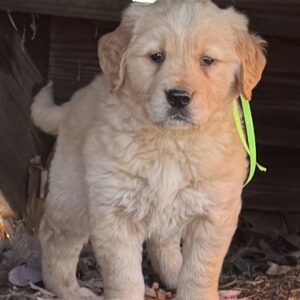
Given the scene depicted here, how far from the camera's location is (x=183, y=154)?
4.96 meters

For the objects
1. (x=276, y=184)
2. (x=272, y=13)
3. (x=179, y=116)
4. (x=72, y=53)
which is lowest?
(x=276, y=184)

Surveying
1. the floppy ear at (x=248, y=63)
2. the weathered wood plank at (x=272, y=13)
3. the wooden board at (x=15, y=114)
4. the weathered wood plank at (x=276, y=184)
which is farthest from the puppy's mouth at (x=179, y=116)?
the weathered wood plank at (x=276, y=184)

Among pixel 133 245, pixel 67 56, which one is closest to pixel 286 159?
pixel 67 56

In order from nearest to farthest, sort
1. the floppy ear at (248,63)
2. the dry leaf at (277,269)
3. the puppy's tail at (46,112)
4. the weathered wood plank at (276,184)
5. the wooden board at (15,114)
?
the floppy ear at (248,63)
the puppy's tail at (46,112)
the dry leaf at (277,269)
the wooden board at (15,114)
the weathered wood plank at (276,184)

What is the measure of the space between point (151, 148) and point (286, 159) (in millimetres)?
1996

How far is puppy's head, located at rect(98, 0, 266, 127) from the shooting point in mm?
4684

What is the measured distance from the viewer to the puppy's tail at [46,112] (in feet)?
18.9

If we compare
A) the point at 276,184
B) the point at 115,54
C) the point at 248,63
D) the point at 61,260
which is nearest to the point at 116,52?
the point at 115,54

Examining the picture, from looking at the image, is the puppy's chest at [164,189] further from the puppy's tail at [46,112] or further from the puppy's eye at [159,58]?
the puppy's tail at [46,112]

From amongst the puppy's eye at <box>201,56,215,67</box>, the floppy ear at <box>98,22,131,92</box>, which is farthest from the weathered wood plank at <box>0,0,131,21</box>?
the puppy's eye at <box>201,56,215,67</box>

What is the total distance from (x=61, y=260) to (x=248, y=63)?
1551 millimetres

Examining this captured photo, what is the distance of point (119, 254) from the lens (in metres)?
4.95

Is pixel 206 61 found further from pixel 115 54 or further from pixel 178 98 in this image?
pixel 115 54

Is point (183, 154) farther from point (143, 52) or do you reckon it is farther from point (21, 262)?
point (21, 262)
